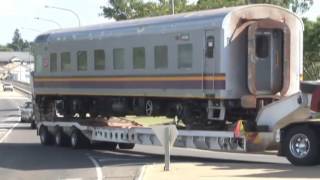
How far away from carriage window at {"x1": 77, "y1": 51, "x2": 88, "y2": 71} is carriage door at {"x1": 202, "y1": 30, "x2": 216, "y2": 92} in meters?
7.49

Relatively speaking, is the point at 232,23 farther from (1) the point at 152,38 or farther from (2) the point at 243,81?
(1) the point at 152,38

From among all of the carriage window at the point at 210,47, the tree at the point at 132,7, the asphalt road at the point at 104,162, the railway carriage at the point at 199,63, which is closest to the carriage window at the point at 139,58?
the railway carriage at the point at 199,63

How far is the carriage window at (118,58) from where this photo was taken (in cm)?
2547

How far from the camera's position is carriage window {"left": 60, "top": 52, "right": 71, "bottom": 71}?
29.0 metres

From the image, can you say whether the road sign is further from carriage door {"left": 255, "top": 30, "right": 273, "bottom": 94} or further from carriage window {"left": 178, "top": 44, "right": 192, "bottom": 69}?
carriage window {"left": 178, "top": 44, "right": 192, "bottom": 69}


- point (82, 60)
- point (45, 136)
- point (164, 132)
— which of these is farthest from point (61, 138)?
point (164, 132)

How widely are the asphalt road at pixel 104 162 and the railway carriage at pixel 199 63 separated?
4.40ft

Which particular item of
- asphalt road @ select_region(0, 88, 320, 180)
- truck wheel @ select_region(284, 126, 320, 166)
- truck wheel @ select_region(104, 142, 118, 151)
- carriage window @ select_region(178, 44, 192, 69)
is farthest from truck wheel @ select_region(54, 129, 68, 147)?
truck wheel @ select_region(284, 126, 320, 166)

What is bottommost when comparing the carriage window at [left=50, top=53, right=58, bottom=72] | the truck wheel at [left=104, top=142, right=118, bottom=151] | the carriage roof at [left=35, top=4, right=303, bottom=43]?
the truck wheel at [left=104, top=142, right=118, bottom=151]

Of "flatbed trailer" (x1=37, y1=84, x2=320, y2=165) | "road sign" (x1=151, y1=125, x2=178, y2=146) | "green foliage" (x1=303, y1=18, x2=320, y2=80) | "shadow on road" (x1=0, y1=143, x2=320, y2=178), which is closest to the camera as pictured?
"shadow on road" (x1=0, y1=143, x2=320, y2=178)

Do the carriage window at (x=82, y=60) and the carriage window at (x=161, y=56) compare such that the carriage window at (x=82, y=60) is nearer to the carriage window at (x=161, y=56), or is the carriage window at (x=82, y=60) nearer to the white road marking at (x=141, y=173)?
the carriage window at (x=161, y=56)

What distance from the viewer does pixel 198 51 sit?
70.9 feet

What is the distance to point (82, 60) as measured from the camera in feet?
92.2

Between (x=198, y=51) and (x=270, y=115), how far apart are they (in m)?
2.96
